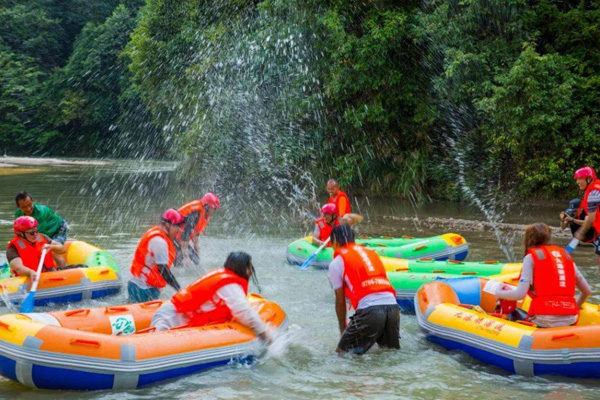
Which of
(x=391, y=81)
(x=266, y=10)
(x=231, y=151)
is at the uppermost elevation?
(x=266, y=10)

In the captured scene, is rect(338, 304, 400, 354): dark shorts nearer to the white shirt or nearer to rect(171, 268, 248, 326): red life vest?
the white shirt

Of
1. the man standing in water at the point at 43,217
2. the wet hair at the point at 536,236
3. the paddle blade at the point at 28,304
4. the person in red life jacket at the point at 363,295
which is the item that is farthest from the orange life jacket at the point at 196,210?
the wet hair at the point at 536,236

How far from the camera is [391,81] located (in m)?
19.9

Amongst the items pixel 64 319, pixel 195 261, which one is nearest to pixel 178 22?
pixel 195 261

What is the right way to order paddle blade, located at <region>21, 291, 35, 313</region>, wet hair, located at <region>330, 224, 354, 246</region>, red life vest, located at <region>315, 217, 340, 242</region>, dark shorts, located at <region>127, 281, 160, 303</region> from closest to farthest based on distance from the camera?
wet hair, located at <region>330, 224, 354, 246</region>
paddle blade, located at <region>21, 291, 35, 313</region>
dark shorts, located at <region>127, 281, 160, 303</region>
red life vest, located at <region>315, 217, 340, 242</region>

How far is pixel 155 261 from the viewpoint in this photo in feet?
24.7

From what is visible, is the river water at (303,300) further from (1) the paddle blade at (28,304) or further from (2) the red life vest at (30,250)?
(1) the paddle blade at (28,304)

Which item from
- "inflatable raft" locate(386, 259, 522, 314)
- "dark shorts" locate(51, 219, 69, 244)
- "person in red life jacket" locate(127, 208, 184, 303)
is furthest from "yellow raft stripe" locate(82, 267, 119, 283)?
"inflatable raft" locate(386, 259, 522, 314)

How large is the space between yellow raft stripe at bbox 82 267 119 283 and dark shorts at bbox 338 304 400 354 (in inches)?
151

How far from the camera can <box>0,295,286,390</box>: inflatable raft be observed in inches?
218

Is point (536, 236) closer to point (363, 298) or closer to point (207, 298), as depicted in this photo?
point (363, 298)

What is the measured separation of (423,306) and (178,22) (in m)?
22.5

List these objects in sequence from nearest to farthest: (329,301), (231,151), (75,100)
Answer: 1. (329,301)
2. (231,151)
3. (75,100)

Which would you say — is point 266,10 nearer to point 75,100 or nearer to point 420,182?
point 420,182
